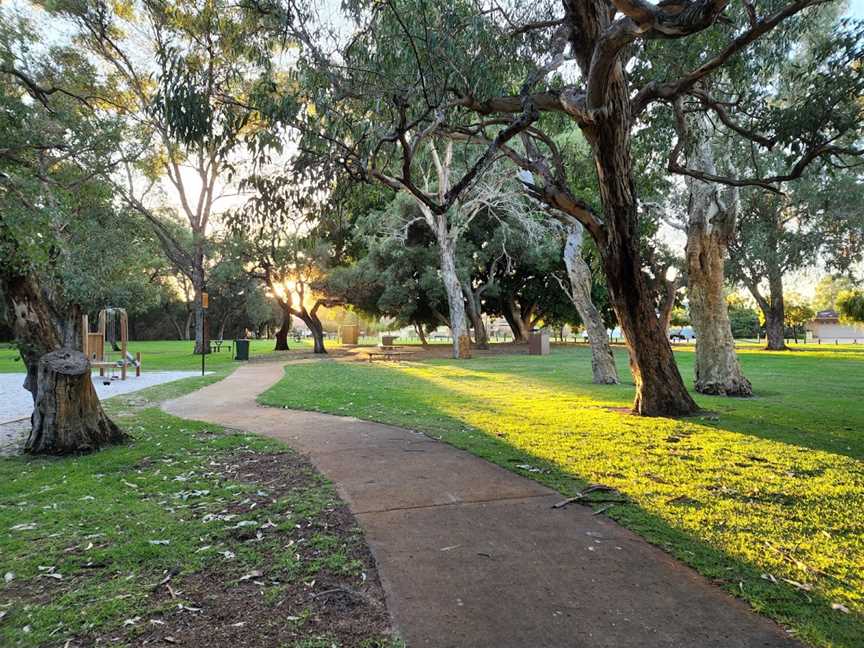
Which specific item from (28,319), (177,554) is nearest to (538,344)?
(28,319)

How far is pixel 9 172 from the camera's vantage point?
6.65 m

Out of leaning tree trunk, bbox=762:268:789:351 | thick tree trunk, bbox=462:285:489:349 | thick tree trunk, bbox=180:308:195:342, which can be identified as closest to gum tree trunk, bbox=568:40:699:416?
thick tree trunk, bbox=462:285:489:349

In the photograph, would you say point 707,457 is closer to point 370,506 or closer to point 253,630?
point 370,506

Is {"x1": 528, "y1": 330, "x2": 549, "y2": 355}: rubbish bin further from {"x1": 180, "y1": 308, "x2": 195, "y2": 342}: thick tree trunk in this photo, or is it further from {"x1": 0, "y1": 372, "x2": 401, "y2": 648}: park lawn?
{"x1": 180, "y1": 308, "x2": 195, "y2": 342}: thick tree trunk

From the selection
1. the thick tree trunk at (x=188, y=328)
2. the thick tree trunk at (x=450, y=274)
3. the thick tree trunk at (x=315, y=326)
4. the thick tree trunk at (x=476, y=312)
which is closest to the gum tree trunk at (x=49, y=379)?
the thick tree trunk at (x=450, y=274)

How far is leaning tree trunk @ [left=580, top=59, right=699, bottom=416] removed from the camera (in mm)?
6922

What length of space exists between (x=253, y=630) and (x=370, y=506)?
1742 mm

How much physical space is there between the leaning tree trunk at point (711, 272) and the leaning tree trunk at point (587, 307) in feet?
8.03

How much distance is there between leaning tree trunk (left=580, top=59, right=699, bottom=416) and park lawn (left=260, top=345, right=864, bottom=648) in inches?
20.8

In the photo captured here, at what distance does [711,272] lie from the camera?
10.4m

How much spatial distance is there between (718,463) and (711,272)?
19.9ft

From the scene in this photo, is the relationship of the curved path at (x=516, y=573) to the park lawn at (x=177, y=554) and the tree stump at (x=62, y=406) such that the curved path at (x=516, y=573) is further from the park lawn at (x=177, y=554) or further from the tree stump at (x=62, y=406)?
the tree stump at (x=62, y=406)

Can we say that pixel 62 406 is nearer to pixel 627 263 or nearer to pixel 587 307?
→ pixel 627 263

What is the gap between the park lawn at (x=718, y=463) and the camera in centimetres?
292
